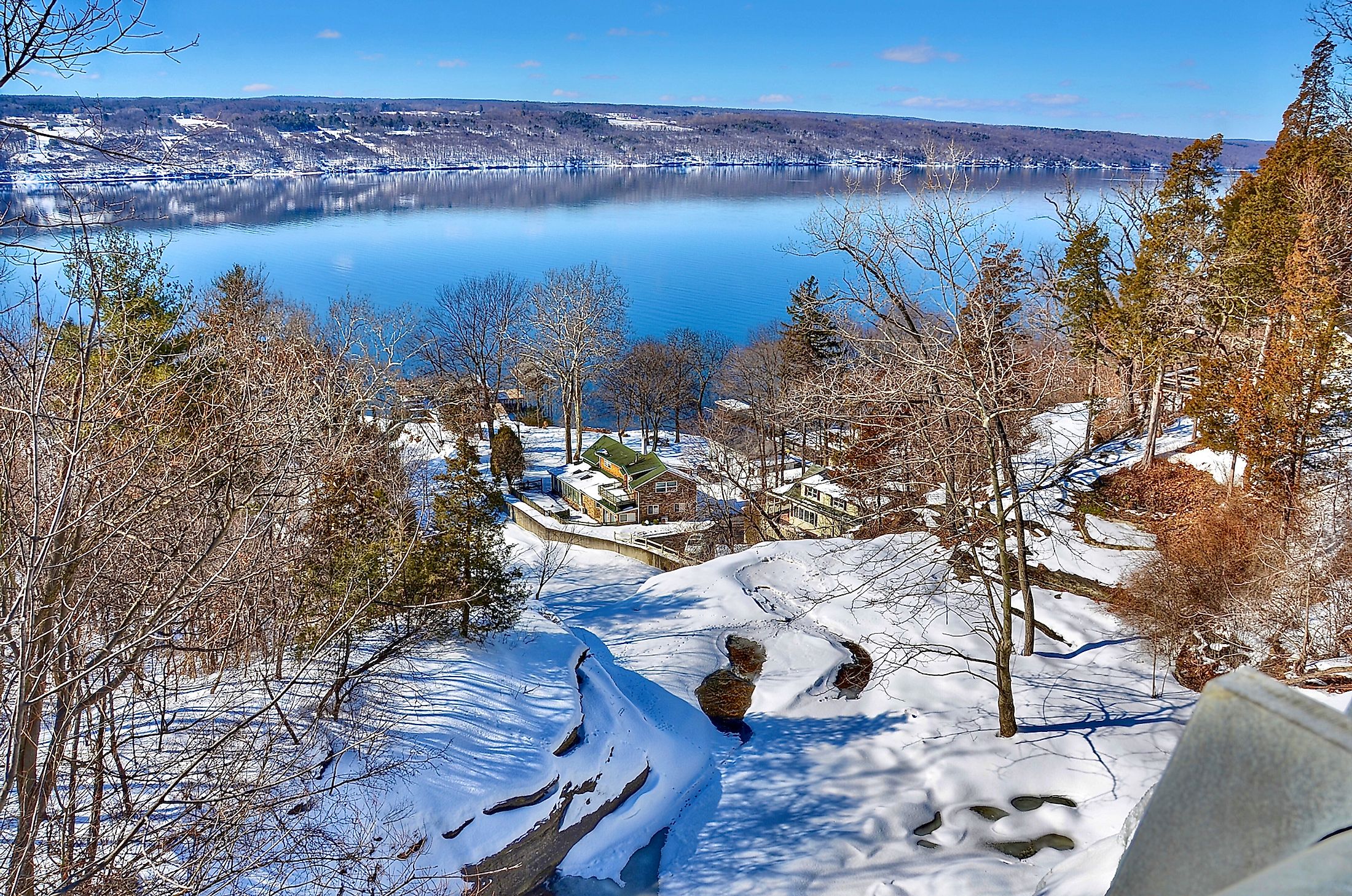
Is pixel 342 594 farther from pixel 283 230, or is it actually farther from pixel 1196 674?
pixel 283 230

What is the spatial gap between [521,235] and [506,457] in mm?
76138

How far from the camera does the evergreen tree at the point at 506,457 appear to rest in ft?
117

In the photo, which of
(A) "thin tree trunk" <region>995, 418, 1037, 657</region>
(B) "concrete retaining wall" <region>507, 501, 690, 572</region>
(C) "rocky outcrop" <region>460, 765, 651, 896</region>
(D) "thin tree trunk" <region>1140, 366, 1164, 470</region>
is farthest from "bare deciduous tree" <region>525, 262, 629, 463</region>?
(A) "thin tree trunk" <region>995, 418, 1037, 657</region>

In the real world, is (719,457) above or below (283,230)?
below

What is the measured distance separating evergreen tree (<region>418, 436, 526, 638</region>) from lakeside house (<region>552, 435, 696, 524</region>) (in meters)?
17.6

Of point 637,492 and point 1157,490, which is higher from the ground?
point 1157,490

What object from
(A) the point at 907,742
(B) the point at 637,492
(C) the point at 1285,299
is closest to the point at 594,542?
(B) the point at 637,492

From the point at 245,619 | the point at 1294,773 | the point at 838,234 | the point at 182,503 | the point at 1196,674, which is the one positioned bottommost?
the point at 1196,674

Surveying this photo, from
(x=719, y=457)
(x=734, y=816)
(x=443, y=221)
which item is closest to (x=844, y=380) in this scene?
(x=734, y=816)

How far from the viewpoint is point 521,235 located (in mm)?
106125

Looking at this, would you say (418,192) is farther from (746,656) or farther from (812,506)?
(746,656)

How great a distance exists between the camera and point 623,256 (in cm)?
9144

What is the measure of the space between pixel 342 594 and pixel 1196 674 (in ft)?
41.2

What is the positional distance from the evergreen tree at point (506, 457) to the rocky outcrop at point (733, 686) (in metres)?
19.6
